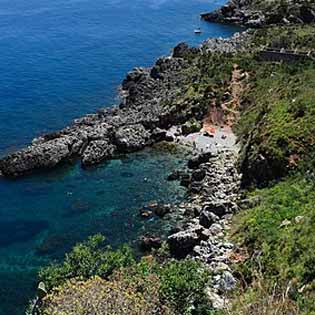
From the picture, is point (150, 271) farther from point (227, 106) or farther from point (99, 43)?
point (99, 43)

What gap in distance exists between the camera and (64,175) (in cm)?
5581

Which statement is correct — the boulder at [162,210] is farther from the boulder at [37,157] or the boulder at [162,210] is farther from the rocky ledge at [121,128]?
the boulder at [37,157]

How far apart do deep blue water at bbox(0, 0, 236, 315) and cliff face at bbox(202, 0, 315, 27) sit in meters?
4.88

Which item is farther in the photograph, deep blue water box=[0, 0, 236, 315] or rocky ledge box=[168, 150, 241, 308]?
deep blue water box=[0, 0, 236, 315]

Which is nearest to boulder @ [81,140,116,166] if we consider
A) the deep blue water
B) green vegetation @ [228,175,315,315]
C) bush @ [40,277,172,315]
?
the deep blue water

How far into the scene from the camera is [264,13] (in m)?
110

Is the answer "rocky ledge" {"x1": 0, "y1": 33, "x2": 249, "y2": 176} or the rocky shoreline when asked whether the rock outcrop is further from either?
the rocky shoreline

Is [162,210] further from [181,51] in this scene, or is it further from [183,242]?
[181,51]

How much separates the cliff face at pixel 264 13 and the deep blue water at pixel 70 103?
4878 mm

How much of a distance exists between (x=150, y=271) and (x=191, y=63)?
53.7m

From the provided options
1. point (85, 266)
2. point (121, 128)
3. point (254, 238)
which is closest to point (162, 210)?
point (254, 238)

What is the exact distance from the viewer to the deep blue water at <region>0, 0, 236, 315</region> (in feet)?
149

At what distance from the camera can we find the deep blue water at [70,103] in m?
45.3

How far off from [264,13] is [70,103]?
53.5 m
